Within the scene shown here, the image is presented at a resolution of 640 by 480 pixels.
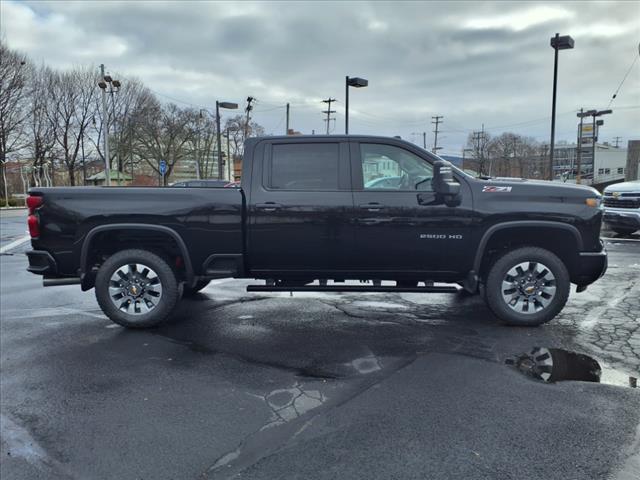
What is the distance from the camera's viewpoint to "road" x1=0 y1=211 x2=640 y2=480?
2.78 meters

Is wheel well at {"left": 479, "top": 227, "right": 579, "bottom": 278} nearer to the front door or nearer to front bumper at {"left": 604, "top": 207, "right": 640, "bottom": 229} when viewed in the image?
the front door

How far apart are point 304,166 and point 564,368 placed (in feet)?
10.3

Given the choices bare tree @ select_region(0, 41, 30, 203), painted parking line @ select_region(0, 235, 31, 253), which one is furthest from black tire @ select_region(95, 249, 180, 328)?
bare tree @ select_region(0, 41, 30, 203)

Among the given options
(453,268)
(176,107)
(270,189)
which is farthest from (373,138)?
(176,107)

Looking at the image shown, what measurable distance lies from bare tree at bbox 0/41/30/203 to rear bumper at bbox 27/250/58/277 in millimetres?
39128

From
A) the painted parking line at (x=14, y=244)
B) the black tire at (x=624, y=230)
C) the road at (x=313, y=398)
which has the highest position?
the black tire at (x=624, y=230)

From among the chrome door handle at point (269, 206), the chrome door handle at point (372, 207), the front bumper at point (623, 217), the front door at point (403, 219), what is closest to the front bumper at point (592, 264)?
the front door at point (403, 219)

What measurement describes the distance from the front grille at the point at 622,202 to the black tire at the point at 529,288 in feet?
29.6

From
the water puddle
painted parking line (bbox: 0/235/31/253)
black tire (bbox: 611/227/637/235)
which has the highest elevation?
black tire (bbox: 611/227/637/235)

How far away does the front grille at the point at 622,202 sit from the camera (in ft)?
40.2

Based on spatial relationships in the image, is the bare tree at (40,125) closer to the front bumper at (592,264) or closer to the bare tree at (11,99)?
the bare tree at (11,99)

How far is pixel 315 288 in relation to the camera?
538 cm

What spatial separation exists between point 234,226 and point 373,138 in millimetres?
1758

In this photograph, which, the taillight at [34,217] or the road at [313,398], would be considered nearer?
the road at [313,398]
